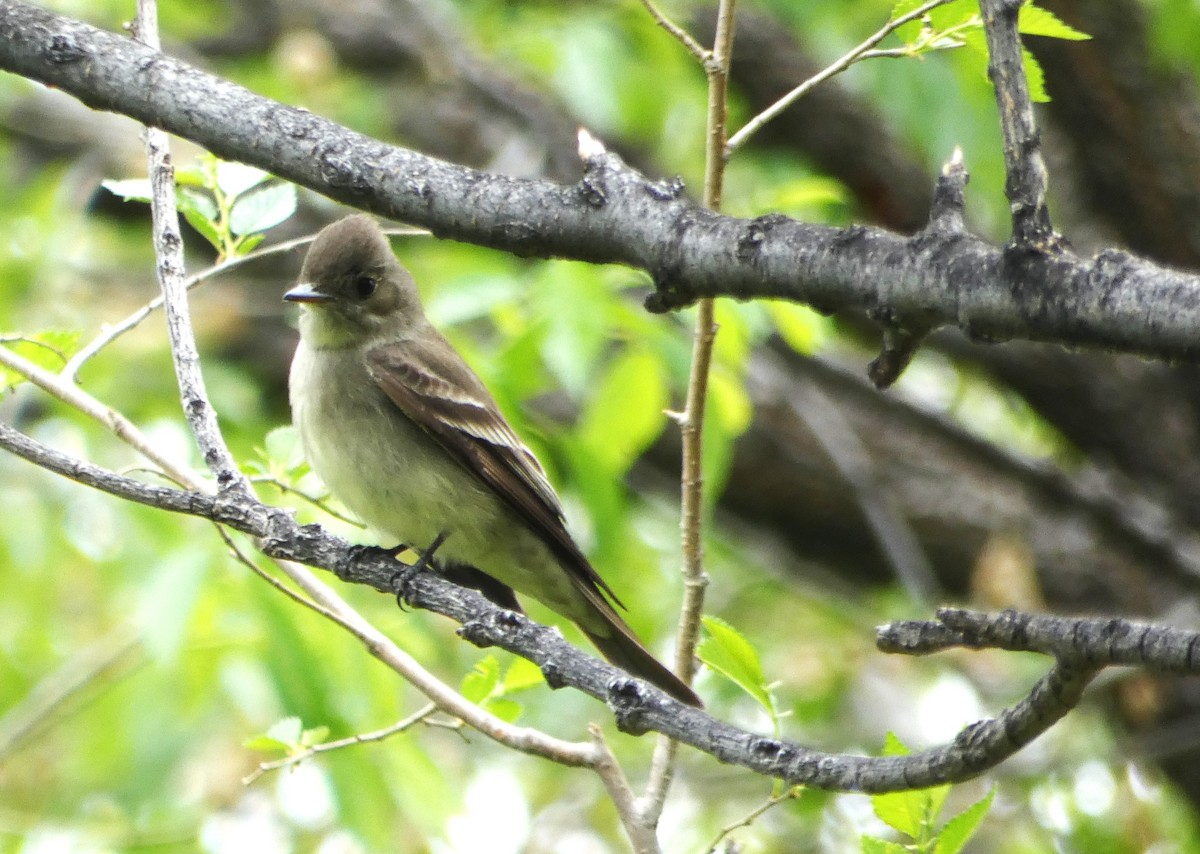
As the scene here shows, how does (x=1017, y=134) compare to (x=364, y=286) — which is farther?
(x=364, y=286)

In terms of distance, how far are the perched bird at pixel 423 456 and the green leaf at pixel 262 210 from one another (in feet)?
3.00

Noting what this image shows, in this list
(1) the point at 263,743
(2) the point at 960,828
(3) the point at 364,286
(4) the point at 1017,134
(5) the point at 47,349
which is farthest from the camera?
(3) the point at 364,286

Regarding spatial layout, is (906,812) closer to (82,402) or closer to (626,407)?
(82,402)

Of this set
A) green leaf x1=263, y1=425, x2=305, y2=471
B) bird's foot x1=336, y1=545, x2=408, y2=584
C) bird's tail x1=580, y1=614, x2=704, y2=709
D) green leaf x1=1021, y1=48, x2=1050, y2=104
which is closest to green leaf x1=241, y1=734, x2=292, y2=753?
bird's foot x1=336, y1=545, x2=408, y2=584

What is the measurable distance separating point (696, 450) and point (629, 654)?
162cm

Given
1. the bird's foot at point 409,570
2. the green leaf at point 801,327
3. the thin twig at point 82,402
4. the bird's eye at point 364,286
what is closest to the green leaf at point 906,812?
the bird's foot at point 409,570

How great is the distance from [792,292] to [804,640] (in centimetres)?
703

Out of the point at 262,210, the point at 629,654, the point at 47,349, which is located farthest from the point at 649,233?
the point at 629,654

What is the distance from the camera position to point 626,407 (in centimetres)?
539

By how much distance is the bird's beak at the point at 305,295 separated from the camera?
5055 millimetres

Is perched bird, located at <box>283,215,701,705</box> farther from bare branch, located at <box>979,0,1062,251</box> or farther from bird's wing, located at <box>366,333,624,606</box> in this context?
bare branch, located at <box>979,0,1062,251</box>

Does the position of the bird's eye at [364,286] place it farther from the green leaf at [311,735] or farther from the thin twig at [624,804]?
the thin twig at [624,804]

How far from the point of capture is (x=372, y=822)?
473 centimetres

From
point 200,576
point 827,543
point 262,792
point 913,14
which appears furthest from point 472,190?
point 262,792
